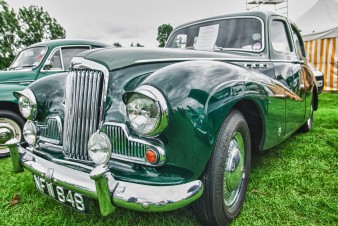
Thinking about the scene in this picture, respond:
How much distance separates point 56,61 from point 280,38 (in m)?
3.63

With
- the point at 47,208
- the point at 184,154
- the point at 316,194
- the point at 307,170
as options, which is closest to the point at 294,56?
the point at 307,170

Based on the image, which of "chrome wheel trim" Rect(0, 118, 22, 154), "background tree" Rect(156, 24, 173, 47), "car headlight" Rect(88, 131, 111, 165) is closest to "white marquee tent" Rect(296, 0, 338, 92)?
"chrome wheel trim" Rect(0, 118, 22, 154)

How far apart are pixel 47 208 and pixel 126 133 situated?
117 cm

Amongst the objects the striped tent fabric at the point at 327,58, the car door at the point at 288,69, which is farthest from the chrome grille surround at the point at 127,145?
the striped tent fabric at the point at 327,58

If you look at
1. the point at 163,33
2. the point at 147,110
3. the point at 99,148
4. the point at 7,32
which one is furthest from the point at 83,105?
the point at 163,33

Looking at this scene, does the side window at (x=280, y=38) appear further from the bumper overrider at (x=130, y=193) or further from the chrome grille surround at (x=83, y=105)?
the bumper overrider at (x=130, y=193)

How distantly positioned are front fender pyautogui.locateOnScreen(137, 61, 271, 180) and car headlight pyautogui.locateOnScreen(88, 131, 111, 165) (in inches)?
13.6

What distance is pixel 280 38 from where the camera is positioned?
10.5 ft

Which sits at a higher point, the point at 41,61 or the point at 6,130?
the point at 41,61

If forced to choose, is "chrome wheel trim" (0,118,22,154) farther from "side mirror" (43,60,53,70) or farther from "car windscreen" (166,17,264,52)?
"car windscreen" (166,17,264,52)

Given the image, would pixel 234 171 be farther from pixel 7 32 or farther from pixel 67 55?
pixel 7 32

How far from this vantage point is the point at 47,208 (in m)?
2.19

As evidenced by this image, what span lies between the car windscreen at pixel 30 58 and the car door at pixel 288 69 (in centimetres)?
374

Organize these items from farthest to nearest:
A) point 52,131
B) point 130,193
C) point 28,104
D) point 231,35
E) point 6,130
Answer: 1. point 6,130
2. point 231,35
3. point 28,104
4. point 52,131
5. point 130,193
